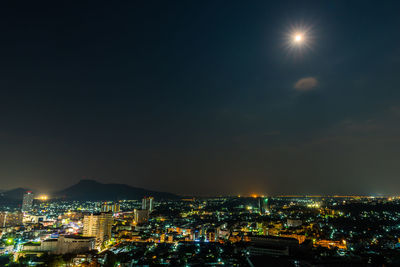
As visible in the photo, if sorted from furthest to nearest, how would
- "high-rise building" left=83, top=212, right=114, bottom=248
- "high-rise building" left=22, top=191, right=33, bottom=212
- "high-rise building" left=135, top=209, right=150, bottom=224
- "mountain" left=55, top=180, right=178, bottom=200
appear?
"mountain" left=55, top=180, right=178, bottom=200, "high-rise building" left=22, top=191, right=33, bottom=212, "high-rise building" left=135, top=209, right=150, bottom=224, "high-rise building" left=83, top=212, right=114, bottom=248

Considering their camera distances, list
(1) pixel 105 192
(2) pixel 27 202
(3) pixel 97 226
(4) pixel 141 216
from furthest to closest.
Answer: (1) pixel 105 192 < (2) pixel 27 202 < (4) pixel 141 216 < (3) pixel 97 226

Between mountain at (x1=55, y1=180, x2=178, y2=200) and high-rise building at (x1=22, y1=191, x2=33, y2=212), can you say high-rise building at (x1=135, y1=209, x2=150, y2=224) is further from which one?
mountain at (x1=55, y1=180, x2=178, y2=200)

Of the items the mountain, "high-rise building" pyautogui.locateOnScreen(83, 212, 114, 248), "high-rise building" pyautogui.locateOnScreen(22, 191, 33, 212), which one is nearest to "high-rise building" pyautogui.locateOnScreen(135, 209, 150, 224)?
"high-rise building" pyautogui.locateOnScreen(83, 212, 114, 248)

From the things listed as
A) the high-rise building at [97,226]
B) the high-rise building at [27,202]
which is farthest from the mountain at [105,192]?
the high-rise building at [97,226]

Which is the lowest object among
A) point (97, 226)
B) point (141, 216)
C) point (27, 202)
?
point (141, 216)

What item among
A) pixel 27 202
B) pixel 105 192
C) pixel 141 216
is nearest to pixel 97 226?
pixel 141 216

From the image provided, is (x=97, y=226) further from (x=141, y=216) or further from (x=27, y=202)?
(x=27, y=202)

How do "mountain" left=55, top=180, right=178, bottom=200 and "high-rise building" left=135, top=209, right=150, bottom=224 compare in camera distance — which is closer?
"high-rise building" left=135, top=209, right=150, bottom=224

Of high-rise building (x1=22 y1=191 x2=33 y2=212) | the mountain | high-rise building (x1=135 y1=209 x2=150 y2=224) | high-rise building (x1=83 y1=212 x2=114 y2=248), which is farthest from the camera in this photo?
the mountain

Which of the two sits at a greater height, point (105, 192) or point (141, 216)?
point (105, 192)
